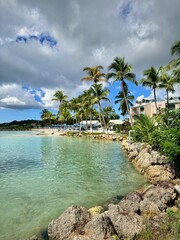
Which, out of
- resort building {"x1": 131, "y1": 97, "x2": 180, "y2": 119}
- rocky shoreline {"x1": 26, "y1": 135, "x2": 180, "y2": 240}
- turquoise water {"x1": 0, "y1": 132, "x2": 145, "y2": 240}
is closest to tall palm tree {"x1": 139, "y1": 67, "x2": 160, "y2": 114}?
resort building {"x1": 131, "y1": 97, "x2": 180, "y2": 119}

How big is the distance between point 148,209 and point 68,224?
8.34ft

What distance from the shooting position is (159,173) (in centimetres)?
1132

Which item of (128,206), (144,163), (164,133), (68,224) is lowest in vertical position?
(68,224)

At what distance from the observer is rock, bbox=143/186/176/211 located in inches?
268

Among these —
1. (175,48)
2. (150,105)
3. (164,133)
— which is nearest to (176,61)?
(175,48)

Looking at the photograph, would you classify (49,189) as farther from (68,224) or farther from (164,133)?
(164,133)

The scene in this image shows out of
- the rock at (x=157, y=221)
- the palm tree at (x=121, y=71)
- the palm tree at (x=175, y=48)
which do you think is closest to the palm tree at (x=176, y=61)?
the palm tree at (x=175, y=48)

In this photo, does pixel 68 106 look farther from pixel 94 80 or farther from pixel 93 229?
pixel 93 229

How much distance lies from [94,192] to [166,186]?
3087mm

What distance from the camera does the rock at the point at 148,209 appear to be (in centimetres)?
633

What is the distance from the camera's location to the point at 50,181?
11.2 meters

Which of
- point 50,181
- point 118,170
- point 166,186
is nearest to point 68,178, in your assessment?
point 50,181

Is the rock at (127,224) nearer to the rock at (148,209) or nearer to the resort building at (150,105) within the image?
the rock at (148,209)

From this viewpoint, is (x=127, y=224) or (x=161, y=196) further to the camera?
(x=161, y=196)
